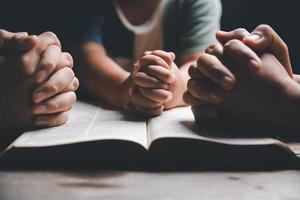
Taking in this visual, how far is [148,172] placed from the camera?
528mm

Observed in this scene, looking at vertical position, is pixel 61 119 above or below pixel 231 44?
below

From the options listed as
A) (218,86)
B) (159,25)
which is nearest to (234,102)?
(218,86)

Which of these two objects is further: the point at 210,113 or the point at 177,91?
the point at 177,91

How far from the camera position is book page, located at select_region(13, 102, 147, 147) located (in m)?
0.54

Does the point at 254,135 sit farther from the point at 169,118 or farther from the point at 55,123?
the point at 55,123

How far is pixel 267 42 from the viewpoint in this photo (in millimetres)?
646

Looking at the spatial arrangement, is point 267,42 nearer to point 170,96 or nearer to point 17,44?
point 170,96

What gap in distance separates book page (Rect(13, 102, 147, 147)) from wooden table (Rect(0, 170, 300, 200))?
4 centimetres

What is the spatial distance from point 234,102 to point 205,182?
16 centimetres

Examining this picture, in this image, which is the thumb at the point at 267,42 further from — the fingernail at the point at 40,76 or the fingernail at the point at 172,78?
the fingernail at the point at 40,76

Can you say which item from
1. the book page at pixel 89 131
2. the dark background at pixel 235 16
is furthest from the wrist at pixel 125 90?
the dark background at pixel 235 16

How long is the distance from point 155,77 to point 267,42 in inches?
6.5

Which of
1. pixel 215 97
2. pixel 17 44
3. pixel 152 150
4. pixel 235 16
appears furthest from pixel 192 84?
pixel 235 16

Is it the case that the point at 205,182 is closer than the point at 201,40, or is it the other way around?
the point at 205,182
